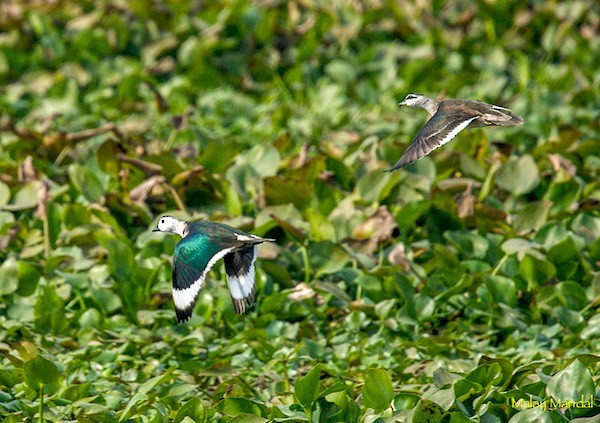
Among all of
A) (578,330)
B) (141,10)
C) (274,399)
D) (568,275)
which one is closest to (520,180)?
(568,275)

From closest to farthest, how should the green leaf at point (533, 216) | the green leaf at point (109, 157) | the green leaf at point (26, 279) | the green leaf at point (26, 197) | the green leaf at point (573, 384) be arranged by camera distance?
1. the green leaf at point (573, 384)
2. the green leaf at point (26, 279)
3. the green leaf at point (533, 216)
4. the green leaf at point (26, 197)
5. the green leaf at point (109, 157)

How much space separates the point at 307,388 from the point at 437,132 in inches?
36.5

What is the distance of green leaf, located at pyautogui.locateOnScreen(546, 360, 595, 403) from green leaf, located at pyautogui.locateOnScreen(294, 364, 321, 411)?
733mm

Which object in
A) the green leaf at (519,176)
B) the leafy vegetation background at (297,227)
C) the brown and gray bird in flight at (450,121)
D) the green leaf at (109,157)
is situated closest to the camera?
the brown and gray bird in flight at (450,121)

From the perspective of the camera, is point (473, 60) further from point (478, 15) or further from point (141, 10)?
point (141, 10)

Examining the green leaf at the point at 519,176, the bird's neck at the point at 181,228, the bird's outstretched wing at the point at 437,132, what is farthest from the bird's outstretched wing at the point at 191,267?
the green leaf at the point at 519,176

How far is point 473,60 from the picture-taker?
8.14 meters

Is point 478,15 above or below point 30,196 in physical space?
below

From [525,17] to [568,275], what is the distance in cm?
367

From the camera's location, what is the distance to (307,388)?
4020 mm

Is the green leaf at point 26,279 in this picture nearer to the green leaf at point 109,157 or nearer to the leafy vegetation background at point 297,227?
the leafy vegetation background at point 297,227

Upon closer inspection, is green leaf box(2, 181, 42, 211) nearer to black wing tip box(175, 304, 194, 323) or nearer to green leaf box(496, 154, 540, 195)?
black wing tip box(175, 304, 194, 323)

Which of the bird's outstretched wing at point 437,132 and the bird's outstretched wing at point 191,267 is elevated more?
the bird's outstretched wing at point 437,132

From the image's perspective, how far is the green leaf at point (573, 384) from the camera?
12.6ft
